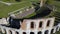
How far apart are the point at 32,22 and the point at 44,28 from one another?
0.10 m

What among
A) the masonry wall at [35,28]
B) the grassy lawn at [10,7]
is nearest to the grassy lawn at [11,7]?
the grassy lawn at [10,7]

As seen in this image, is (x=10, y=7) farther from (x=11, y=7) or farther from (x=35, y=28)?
(x=35, y=28)

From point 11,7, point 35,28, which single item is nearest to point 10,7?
point 11,7

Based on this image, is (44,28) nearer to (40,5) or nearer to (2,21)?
(40,5)

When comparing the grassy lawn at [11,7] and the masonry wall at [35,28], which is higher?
the grassy lawn at [11,7]

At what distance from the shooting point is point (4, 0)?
3.49ft

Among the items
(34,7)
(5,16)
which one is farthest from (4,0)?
(34,7)

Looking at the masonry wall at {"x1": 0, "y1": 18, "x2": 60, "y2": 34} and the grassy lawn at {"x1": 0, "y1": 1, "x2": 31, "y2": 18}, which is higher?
the grassy lawn at {"x1": 0, "y1": 1, "x2": 31, "y2": 18}

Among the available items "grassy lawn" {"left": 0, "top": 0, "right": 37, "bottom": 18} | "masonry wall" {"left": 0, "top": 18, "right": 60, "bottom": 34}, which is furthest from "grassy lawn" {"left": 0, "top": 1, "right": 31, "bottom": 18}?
"masonry wall" {"left": 0, "top": 18, "right": 60, "bottom": 34}

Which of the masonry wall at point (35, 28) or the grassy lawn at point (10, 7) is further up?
the grassy lawn at point (10, 7)

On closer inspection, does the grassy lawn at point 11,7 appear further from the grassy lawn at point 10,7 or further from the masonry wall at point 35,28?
the masonry wall at point 35,28

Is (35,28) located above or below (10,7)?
below

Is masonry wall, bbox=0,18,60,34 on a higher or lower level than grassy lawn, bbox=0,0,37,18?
lower

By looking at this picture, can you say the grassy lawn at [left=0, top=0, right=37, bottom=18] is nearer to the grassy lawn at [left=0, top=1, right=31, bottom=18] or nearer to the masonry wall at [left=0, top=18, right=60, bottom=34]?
the grassy lawn at [left=0, top=1, right=31, bottom=18]
